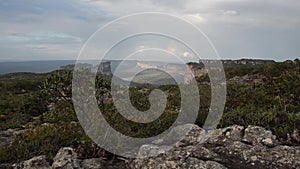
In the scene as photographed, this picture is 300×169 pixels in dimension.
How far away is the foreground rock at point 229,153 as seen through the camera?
6008 millimetres

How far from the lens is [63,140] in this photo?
732 centimetres

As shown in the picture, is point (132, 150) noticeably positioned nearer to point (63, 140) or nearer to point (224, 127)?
point (63, 140)

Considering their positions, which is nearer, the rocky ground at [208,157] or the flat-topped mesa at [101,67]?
the rocky ground at [208,157]

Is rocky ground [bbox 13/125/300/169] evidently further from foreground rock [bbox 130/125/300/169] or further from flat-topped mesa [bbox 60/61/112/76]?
flat-topped mesa [bbox 60/61/112/76]

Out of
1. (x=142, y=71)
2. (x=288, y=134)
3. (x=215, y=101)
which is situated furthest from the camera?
(x=215, y=101)

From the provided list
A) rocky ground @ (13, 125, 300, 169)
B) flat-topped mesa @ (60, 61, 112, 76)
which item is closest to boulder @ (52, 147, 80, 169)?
rocky ground @ (13, 125, 300, 169)

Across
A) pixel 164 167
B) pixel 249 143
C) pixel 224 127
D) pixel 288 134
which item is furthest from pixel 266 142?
pixel 164 167

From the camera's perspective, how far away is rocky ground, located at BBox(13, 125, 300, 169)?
6020 mm

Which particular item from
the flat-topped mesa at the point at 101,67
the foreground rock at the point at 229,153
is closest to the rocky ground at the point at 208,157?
the foreground rock at the point at 229,153

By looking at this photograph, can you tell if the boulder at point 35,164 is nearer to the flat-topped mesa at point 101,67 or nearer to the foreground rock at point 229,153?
the foreground rock at point 229,153

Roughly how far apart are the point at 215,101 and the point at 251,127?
2844mm

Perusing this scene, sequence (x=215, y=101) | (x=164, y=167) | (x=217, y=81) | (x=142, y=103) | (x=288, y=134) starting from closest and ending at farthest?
1. (x=164, y=167)
2. (x=288, y=134)
3. (x=142, y=103)
4. (x=215, y=101)
5. (x=217, y=81)

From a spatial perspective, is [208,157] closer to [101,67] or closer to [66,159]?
[66,159]

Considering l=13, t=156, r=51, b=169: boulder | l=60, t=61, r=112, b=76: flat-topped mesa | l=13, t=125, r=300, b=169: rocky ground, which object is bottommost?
l=13, t=156, r=51, b=169: boulder
